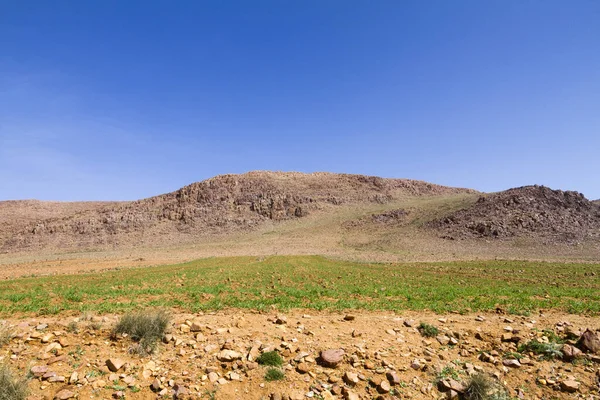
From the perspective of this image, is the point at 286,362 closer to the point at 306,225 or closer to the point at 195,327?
the point at 195,327

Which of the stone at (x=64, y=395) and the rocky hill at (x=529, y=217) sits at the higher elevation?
the rocky hill at (x=529, y=217)

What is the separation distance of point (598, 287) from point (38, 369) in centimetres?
2654

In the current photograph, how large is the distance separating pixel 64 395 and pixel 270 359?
383 centimetres

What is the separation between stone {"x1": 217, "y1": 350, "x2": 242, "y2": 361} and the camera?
23.4 feet

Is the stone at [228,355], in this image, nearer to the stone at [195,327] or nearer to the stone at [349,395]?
the stone at [195,327]

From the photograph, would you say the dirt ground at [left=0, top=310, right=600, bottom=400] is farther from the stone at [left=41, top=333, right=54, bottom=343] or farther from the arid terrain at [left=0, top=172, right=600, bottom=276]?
the arid terrain at [left=0, top=172, right=600, bottom=276]

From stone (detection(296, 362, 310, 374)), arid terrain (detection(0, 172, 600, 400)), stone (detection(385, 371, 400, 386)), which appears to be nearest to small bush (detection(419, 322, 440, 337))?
arid terrain (detection(0, 172, 600, 400))

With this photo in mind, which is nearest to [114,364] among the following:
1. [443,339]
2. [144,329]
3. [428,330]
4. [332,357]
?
[144,329]

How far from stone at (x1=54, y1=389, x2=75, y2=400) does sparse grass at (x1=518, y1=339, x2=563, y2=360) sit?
9919 mm

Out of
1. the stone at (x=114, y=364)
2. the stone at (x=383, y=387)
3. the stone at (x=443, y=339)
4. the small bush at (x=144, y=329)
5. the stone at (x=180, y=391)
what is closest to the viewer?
the stone at (x=180, y=391)

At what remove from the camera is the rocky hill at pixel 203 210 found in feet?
268

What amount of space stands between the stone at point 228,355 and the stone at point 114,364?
200cm

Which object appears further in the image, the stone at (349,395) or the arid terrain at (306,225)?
the arid terrain at (306,225)

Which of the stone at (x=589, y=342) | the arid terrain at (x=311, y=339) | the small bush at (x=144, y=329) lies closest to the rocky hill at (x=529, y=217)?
the arid terrain at (x=311, y=339)
